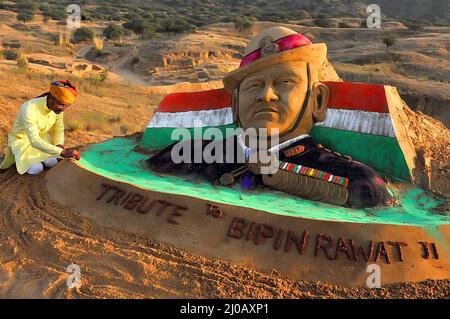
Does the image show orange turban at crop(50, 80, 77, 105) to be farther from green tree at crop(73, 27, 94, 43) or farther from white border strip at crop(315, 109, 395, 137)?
green tree at crop(73, 27, 94, 43)

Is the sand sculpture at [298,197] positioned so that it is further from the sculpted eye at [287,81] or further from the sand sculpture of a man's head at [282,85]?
the sculpted eye at [287,81]

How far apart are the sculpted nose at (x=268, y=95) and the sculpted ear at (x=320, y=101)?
1.88 ft

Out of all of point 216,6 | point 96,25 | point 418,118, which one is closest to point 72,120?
point 418,118

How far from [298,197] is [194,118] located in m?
2.01

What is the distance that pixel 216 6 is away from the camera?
58062 millimetres

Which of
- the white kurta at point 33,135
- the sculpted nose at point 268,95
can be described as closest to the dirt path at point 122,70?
the white kurta at point 33,135

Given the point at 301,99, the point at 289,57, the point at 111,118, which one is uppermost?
the point at 289,57

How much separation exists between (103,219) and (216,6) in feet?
187

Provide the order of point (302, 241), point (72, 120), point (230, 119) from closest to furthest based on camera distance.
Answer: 1. point (302, 241)
2. point (230, 119)
3. point (72, 120)

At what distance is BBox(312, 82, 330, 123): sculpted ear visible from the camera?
540 cm

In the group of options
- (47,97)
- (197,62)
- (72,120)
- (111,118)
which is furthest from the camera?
(197,62)

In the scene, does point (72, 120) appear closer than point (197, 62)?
Yes

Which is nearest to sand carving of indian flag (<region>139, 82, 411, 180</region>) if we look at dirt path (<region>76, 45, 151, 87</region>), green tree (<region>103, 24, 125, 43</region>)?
dirt path (<region>76, 45, 151, 87</region>)

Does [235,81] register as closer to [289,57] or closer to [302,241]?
[289,57]
